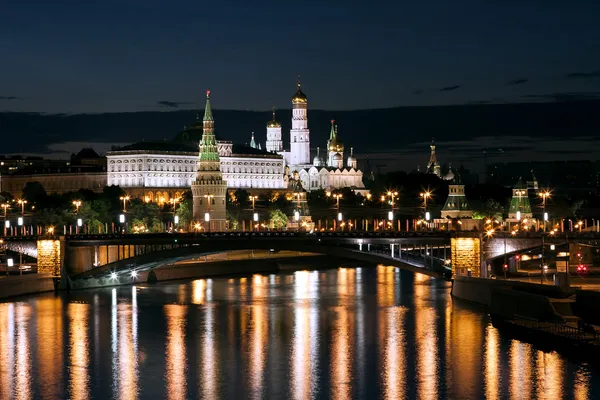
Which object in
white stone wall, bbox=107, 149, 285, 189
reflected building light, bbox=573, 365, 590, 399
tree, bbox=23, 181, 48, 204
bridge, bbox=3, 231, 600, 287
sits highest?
white stone wall, bbox=107, 149, 285, 189

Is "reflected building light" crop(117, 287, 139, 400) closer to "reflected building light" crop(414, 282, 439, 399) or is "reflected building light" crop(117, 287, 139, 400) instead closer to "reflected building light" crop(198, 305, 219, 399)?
"reflected building light" crop(198, 305, 219, 399)

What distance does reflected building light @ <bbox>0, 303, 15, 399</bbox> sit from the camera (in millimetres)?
51125

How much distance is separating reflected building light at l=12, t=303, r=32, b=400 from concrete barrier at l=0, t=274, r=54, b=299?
4.41 meters

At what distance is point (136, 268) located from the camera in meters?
84.9

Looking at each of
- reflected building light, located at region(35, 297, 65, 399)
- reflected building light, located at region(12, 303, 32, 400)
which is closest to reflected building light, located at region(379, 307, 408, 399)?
reflected building light, located at region(35, 297, 65, 399)

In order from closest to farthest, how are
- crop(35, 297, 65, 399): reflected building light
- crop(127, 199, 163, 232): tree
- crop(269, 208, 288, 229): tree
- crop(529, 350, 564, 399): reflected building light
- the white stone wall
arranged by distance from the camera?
crop(529, 350, 564, 399): reflected building light → crop(35, 297, 65, 399): reflected building light → crop(127, 199, 163, 232): tree → crop(269, 208, 288, 229): tree → the white stone wall

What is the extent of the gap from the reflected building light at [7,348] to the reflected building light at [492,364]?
51.2 feet

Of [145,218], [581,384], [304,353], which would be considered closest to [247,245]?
[304,353]

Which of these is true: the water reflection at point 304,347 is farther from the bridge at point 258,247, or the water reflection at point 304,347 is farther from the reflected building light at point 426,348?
the reflected building light at point 426,348

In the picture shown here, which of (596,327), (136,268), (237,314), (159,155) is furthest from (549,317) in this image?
(159,155)

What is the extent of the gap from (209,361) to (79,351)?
590cm

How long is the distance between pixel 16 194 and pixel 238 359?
13972cm

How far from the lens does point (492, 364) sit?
179 ft

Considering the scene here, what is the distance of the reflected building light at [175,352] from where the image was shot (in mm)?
50438
